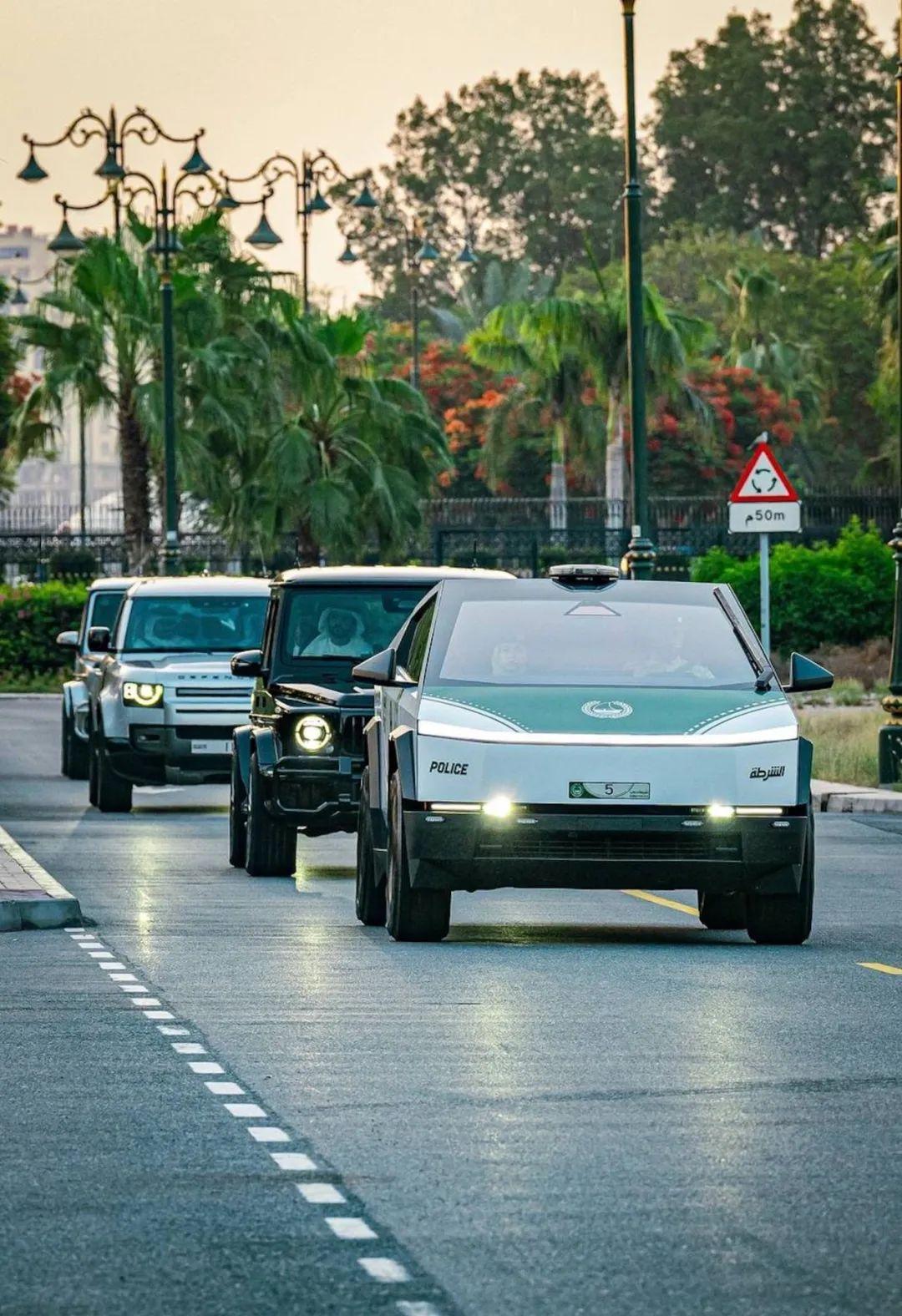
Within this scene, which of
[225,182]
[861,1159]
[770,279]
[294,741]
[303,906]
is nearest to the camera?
[861,1159]

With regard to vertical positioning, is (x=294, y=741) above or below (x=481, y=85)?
below

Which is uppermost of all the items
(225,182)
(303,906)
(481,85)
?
(481,85)

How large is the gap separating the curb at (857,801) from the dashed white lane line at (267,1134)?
17195 mm

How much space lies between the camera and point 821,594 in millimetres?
49500

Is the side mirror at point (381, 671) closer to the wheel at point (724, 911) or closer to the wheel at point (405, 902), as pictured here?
the wheel at point (405, 902)

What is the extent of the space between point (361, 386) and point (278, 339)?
189 cm

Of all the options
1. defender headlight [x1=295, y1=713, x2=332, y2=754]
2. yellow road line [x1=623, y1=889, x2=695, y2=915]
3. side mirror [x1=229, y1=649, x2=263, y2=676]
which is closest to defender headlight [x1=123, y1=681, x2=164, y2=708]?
side mirror [x1=229, y1=649, x2=263, y2=676]

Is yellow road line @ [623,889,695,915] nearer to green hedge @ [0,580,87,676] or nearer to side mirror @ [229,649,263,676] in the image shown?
side mirror @ [229,649,263,676]

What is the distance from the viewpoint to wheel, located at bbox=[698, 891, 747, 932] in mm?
16000

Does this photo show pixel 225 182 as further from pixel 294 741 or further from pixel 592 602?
pixel 592 602

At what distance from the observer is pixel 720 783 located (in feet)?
47.2

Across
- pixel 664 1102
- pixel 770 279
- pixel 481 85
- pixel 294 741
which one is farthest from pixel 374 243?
pixel 664 1102

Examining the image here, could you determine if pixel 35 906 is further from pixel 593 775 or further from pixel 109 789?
pixel 109 789

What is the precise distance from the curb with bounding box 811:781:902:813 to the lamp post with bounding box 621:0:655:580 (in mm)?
7762
